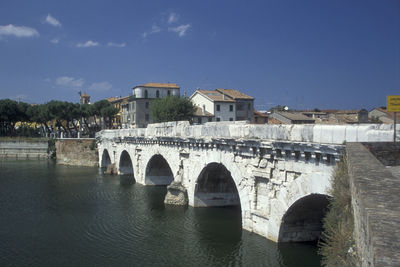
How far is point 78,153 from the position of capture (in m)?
47.5

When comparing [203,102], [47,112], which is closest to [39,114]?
→ [47,112]

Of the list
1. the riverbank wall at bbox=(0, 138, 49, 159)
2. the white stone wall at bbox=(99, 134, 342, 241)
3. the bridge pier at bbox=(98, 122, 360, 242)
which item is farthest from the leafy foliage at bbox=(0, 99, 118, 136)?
the white stone wall at bbox=(99, 134, 342, 241)

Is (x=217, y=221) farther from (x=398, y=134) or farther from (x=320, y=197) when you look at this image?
(x=398, y=134)

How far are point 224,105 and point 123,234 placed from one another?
38.3 metres

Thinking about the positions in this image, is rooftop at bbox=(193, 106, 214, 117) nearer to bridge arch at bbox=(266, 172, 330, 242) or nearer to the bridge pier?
the bridge pier

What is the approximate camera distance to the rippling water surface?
Answer: 13828 millimetres

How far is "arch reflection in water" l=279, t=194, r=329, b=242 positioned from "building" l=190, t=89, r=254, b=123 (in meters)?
38.3

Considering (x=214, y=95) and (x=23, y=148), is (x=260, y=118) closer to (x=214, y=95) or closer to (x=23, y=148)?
(x=214, y=95)

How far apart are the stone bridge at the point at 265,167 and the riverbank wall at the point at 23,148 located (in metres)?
37.5

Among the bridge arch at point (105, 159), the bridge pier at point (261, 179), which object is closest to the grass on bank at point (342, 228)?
the bridge pier at point (261, 179)

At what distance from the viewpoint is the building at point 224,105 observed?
53375 mm

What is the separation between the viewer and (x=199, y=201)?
21156 millimetres

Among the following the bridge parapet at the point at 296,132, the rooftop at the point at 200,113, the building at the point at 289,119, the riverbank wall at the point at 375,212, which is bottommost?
the riverbank wall at the point at 375,212

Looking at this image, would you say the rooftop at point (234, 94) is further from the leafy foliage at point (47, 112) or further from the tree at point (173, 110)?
the leafy foliage at point (47, 112)
